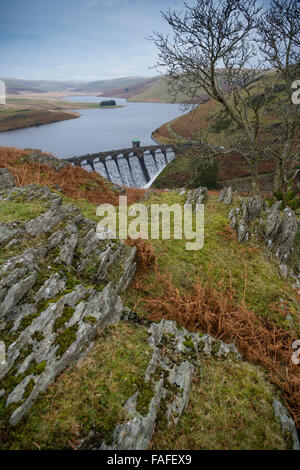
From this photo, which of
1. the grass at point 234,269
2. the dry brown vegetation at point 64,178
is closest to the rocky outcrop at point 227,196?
the grass at point 234,269

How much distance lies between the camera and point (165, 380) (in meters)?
3.94

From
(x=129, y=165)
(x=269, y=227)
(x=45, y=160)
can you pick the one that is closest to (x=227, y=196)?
(x=269, y=227)

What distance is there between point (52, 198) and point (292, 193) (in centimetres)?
1175

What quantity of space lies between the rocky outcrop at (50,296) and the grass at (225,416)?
197cm

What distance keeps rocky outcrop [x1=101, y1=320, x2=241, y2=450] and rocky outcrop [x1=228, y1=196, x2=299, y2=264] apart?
5.11 metres

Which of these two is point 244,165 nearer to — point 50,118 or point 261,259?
point 261,259

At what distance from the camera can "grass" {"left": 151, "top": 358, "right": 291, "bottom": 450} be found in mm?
3328

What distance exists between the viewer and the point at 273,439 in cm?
341

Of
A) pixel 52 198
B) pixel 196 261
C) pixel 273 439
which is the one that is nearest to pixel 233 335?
pixel 273 439

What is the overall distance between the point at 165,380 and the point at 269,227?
7495 mm

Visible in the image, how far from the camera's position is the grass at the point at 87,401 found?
301 centimetres

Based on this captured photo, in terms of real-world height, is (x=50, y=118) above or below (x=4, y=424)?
above

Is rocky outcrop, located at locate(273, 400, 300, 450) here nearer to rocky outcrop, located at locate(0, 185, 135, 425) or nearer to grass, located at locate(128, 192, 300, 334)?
grass, located at locate(128, 192, 300, 334)

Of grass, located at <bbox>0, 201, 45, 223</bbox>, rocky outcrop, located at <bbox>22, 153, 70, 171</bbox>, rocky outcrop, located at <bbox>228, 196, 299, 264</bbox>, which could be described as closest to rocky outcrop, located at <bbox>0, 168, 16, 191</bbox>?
grass, located at <bbox>0, 201, 45, 223</bbox>
